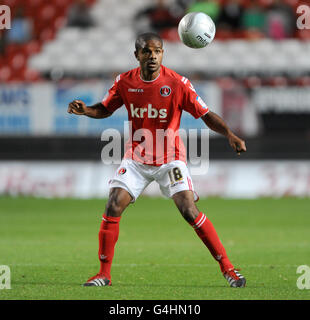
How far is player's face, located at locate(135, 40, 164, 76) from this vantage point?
281 inches

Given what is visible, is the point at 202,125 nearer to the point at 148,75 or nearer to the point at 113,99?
the point at 113,99

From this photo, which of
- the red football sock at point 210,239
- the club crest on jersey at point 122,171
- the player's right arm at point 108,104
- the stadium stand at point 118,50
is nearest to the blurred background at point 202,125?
the stadium stand at point 118,50

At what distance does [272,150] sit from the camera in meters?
17.5

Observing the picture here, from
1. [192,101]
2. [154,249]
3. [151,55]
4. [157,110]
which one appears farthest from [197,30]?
[154,249]

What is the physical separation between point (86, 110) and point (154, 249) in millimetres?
3368

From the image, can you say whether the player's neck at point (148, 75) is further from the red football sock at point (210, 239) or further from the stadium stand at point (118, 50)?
the stadium stand at point (118, 50)

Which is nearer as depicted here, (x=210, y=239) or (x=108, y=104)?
(x=210, y=239)

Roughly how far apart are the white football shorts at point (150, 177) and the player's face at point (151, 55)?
938 mm

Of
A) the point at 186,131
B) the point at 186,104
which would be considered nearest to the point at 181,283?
the point at 186,104

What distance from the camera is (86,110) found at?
7.48 meters

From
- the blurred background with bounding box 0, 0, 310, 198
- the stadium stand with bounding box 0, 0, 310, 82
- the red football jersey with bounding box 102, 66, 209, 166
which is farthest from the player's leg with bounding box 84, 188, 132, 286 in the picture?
the stadium stand with bounding box 0, 0, 310, 82

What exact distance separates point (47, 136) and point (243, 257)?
9192 millimetres

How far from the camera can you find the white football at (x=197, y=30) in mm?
7375
